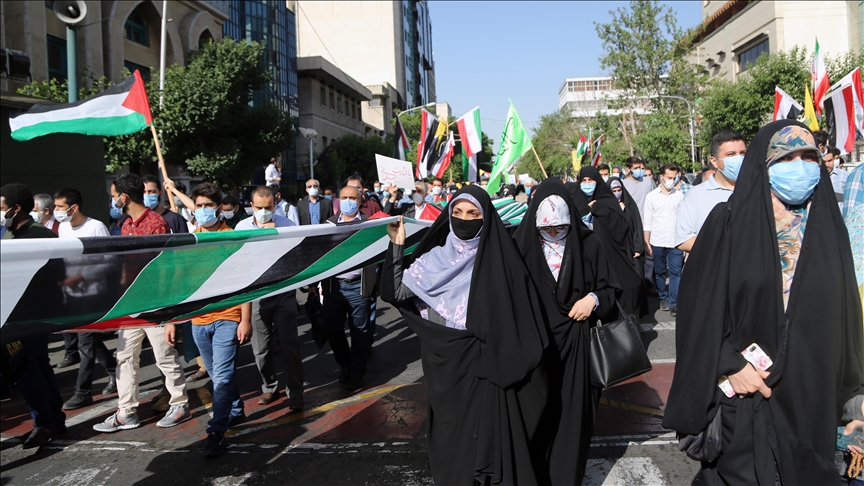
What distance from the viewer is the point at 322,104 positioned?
149ft

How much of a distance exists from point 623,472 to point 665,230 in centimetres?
496

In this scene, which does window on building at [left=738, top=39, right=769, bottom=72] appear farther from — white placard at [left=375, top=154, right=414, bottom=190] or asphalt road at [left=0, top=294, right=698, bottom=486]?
asphalt road at [left=0, top=294, right=698, bottom=486]

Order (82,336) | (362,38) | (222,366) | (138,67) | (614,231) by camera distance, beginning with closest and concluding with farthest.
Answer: (222,366), (82,336), (614,231), (138,67), (362,38)

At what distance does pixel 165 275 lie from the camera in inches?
131

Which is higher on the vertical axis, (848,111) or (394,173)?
(848,111)

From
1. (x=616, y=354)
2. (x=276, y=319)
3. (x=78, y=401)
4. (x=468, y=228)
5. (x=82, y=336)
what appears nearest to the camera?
(x=468, y=228)

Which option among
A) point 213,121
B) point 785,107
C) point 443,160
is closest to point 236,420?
point 785,107

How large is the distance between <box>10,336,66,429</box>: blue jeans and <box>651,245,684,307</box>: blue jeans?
6513 mm

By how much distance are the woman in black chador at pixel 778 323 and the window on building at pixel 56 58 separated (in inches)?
814

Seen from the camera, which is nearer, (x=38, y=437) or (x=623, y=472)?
(x=623, y=472)

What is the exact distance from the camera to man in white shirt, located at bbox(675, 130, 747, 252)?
4.49 m

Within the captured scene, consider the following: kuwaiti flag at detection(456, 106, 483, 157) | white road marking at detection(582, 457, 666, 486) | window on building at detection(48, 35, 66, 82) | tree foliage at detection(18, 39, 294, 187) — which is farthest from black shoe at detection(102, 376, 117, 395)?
window on building at detection(48, 35, 66, 82)

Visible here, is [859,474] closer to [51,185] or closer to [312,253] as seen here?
[312,253]

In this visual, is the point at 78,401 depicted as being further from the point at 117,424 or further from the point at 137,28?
the point at 137,28
